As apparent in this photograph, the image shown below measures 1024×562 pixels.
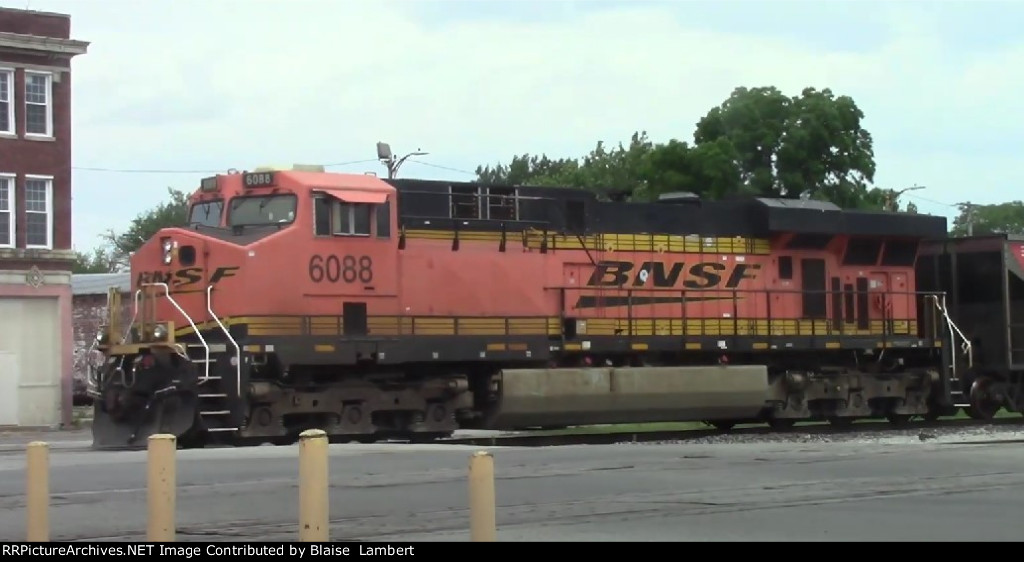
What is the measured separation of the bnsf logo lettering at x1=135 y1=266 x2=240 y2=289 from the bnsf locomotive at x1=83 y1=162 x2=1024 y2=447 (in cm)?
4

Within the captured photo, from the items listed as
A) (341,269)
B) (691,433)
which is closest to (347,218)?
(341,269)

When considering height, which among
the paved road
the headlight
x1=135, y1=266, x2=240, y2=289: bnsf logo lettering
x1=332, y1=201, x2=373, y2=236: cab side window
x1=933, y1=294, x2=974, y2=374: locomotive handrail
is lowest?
the paved road

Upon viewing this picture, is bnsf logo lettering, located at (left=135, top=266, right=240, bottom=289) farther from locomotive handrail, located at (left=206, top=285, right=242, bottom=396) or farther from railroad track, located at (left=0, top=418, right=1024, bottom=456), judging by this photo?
railroad track, located at (left=0, top=418, right=1024, bottom=456)

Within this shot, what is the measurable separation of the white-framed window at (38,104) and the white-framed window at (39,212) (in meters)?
1.25

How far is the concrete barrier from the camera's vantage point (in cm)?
782

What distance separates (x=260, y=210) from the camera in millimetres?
21203

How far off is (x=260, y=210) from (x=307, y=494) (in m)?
13.6

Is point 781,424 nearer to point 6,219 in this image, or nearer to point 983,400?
point 983,400

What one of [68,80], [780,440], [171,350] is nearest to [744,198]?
[780,440]

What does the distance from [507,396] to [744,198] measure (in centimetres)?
648

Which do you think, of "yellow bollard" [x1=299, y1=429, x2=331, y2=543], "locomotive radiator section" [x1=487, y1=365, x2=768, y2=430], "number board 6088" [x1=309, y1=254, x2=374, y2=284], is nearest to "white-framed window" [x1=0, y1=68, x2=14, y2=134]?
"number board 6088" [x1=309, y1=254, x2=374, y2=284]

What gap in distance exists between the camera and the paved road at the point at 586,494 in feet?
34.3

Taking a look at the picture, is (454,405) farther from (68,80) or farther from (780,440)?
(68,80)

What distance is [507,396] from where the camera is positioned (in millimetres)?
22656
